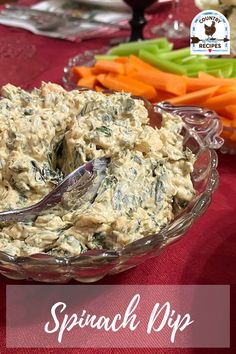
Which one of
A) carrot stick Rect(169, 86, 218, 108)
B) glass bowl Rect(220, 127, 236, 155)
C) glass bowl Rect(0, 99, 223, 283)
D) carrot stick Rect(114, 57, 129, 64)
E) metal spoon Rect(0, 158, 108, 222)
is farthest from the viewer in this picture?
carrot stick Rect(114, 57, 129, 64)

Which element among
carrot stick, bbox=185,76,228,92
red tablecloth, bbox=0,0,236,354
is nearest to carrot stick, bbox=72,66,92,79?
carrot stick, bbox=185,76,228,92

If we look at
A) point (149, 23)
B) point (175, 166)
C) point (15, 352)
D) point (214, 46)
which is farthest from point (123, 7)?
point (15, 352)

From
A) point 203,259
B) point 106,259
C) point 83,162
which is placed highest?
point 83,162

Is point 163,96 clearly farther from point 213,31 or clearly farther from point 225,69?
point 213,31

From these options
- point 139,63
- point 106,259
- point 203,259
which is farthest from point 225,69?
point 106,259

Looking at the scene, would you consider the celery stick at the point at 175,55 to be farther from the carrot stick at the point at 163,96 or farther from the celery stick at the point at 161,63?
the carrot stick at the point at 163,96

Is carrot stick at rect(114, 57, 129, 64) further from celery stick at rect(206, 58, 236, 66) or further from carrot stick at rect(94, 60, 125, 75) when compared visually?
celery stick at rect(206, 58, 236, 66)

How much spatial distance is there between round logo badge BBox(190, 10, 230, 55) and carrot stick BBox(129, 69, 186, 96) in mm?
242

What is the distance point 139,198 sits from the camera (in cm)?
101

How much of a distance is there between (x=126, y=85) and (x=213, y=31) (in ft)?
1.29

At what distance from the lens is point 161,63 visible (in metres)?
1.77

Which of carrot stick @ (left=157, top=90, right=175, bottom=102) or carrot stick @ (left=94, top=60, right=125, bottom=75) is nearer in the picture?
carrot stick @ (left=157, top=90, right=175, bottom=102)

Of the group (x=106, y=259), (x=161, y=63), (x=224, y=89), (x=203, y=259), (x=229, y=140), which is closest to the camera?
(x=106, y=259)

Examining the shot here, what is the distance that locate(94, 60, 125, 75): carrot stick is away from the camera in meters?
1.74
